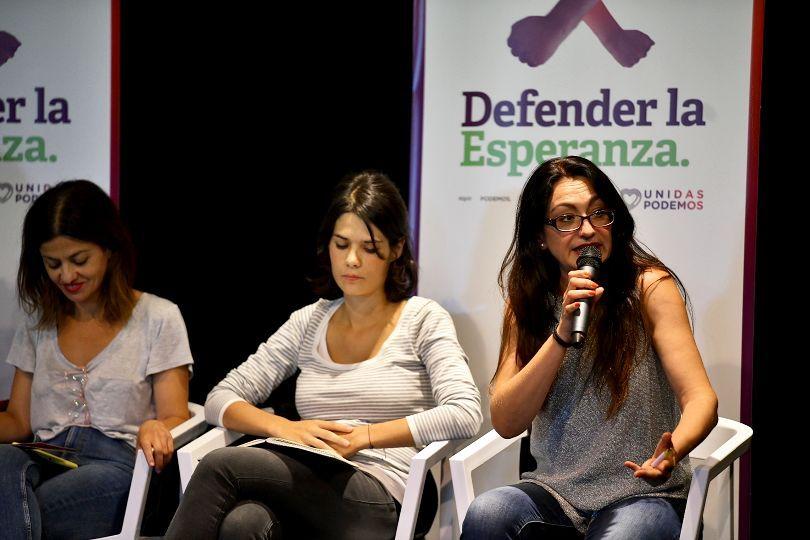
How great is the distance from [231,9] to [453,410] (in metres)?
1.88

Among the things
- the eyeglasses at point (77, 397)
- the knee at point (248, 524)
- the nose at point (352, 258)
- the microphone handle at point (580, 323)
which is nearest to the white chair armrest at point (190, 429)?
the eyeglasses at point (77, 397)

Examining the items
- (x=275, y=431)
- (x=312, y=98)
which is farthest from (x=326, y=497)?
(x=312, y=98)

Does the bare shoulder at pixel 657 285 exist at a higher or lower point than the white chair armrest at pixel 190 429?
higher

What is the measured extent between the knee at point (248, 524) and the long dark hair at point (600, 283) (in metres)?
0.74

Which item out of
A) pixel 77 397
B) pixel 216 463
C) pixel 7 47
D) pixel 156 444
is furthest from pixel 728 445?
pixel 7 47

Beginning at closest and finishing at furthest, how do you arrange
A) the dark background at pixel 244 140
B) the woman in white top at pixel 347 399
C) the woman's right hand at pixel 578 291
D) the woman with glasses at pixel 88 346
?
1. the woman's right hand at pixel 578 291
2. the woman in white top at pixel 347 399
3. the woman with glasses at pixel 88 346
4. the dark background at pixel 244 140

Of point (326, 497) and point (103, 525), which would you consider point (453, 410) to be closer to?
point (326, 497)

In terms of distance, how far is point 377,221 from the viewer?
3.24m

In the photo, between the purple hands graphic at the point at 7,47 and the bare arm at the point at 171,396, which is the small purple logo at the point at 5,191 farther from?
the bare arm at the point at 171,396

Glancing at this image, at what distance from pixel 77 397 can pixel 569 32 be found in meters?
2.02

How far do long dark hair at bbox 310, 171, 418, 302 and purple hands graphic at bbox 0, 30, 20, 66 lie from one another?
1518 millimetres

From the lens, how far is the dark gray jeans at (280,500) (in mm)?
2650

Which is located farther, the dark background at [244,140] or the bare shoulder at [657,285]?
the dark background at [244,140]

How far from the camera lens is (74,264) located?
3352mm
